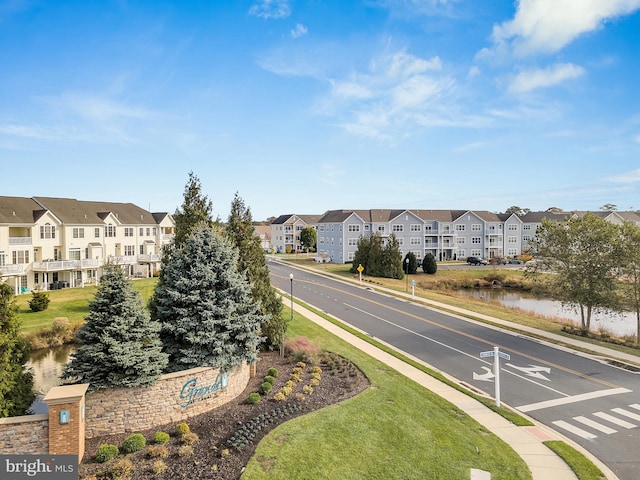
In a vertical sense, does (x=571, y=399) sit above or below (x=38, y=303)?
below

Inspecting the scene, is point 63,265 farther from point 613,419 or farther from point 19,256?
point 613,419

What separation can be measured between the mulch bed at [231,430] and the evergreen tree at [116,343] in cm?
163

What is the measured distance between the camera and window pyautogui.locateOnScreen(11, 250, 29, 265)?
124 ft

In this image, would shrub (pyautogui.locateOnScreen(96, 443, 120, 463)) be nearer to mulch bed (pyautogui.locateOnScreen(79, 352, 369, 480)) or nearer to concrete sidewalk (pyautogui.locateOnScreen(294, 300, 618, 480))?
mulch bed (pyautogui.locateOnScreen(79, 352, 369, 480))

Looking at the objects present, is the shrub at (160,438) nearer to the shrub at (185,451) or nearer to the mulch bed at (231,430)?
the mulch bed at (231,430)

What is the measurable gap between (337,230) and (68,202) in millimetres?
41297

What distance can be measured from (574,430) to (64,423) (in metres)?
14.7

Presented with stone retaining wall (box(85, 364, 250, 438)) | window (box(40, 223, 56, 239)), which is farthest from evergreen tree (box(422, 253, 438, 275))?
stone retaining wall (box(85, 364, 250, 438))

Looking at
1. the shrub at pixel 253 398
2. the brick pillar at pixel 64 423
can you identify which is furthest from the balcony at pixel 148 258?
the brick pillar at pixel 64 423

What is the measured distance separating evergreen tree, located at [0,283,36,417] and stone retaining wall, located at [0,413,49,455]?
625 mm

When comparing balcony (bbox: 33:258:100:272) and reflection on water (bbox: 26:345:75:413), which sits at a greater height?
balcony (bbox: 33:258:100:272)

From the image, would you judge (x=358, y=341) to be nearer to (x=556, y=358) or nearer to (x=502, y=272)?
(x=556, y=358)

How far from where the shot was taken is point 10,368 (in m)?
10.7

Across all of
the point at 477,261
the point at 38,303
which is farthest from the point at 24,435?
the point at 477,261
